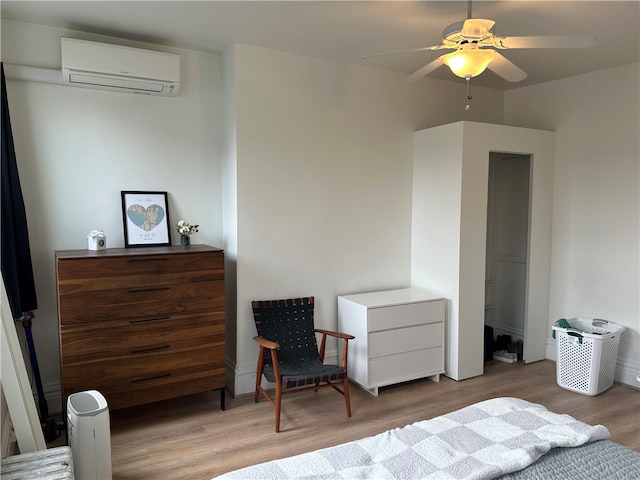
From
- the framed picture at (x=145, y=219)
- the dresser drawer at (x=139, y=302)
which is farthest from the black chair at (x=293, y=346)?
the framed picture at (x=145, y=219)

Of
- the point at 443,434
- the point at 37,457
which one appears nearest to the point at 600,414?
the point at 443,434

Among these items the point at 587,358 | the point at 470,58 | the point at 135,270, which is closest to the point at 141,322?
the point at 135,270

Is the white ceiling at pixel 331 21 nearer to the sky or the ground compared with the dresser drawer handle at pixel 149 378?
nearer to the sky

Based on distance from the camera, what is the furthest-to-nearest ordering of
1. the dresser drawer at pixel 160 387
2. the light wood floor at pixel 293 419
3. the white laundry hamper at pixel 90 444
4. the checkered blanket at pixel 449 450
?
the dresser drawer at pixel 160 387 < the light wood floor at pixel 293 419 < the white laundry hamper at pixel 90 444 < the checkered blanket at pixel 449 450

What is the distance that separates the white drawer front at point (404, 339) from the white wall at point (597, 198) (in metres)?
1.37

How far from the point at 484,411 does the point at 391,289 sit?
7.33 feet

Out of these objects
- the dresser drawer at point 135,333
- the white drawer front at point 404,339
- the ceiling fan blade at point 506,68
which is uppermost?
the ceiling fan blade at point 506,68

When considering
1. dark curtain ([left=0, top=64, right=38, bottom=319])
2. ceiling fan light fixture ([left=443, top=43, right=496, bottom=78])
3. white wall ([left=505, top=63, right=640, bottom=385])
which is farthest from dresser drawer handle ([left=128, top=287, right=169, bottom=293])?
white wall ([left=505, top=63, right=640, bottom=385])

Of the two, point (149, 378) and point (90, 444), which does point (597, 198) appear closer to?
point (149, 378)

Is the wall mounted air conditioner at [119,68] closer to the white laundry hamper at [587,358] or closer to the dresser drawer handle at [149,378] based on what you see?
the dresser drawer handle at [149,378]

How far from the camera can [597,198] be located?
4105 millimetres

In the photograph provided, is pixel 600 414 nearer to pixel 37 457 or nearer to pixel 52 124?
pixel 37 457

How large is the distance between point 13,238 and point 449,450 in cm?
274

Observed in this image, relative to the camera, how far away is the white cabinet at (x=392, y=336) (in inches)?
144
